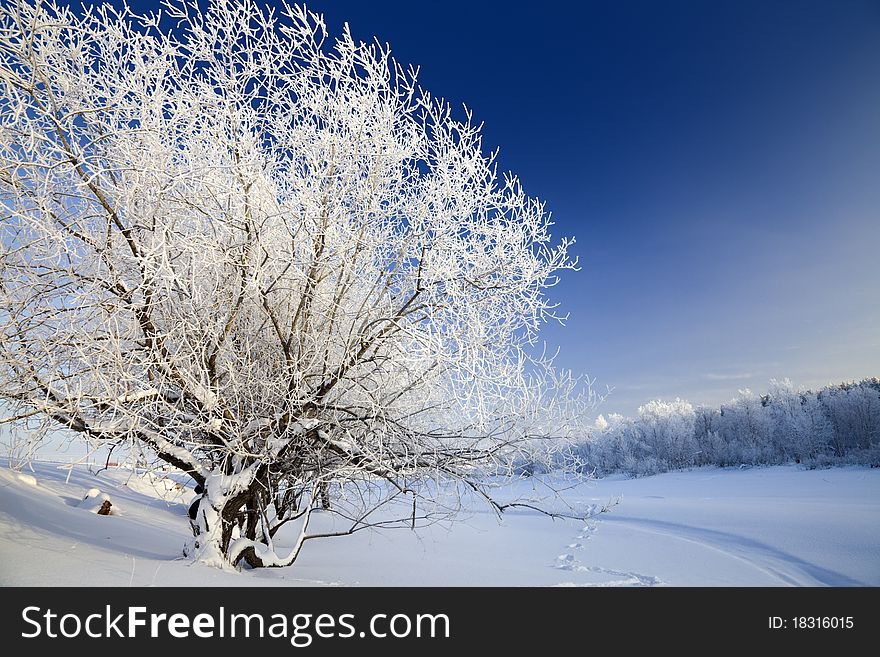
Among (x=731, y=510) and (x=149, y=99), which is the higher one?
(x=149, y=99)

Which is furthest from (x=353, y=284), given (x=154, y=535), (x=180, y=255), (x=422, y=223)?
(x=154, y=535)

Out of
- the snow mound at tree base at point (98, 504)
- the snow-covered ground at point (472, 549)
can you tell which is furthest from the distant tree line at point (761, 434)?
the snow mound at tree base at point (98, 504)

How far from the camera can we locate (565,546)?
935 centimetres

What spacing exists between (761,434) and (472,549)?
40.8 m

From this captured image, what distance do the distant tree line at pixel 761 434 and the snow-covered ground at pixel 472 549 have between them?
1489 cm

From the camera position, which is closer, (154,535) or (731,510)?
(154,535)

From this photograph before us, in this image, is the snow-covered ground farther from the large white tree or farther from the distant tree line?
the distant tree line

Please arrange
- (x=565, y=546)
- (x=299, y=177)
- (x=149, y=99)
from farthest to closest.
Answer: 1. (x=565, y=546)
2. (x=299, y=177)
3. (x=149, y=99)

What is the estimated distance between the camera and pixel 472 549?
27.7ft

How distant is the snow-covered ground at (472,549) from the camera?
4.02 meters

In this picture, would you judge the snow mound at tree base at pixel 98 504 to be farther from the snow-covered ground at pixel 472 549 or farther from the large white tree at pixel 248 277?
the large white tree at pixel 248 277
